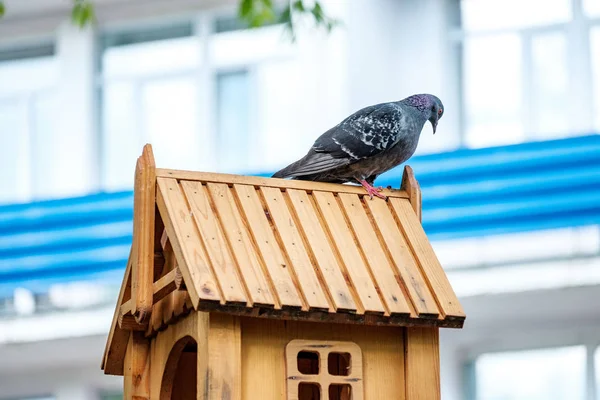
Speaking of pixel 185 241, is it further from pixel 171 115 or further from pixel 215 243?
pixel 171 115

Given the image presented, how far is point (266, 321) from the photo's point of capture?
3922mm

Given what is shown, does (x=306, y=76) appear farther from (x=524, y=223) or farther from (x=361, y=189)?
(x=361, y=189)

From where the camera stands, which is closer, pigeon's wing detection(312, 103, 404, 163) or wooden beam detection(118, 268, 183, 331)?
wooden beam detection(118, 268, 183, 331)

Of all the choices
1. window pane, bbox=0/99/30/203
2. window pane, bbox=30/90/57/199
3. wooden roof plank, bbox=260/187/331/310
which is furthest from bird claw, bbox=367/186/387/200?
window pane, bbox=0/99/30/203

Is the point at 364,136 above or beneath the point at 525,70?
beneath

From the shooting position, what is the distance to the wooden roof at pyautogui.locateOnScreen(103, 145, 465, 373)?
151 inches

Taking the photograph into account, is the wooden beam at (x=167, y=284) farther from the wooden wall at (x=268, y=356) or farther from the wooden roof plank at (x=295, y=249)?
the wooden roof plank at (x=295, y=249)

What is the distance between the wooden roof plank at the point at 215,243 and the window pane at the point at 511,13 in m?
6.36

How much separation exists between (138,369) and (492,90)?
6199 millimetres

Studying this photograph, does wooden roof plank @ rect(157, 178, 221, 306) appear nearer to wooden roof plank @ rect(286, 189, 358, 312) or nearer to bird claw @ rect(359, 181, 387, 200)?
wooden roof plank @ rect(286, 189, 358, 312)

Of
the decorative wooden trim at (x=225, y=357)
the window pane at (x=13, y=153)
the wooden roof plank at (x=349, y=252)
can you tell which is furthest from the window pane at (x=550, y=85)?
the decorative wooden trim at (x=225, y=357)

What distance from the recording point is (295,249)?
4035 millimetres

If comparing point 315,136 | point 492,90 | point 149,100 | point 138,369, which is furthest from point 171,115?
point 138,369

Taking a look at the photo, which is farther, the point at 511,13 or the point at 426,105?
the point at 511,13
